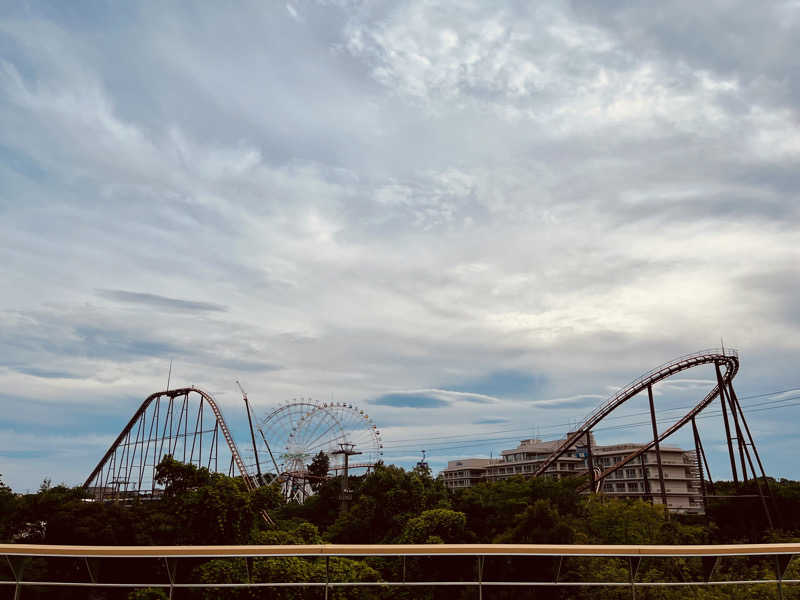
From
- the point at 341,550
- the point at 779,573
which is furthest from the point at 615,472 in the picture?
the point at 341,550

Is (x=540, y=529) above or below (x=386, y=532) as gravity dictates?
above

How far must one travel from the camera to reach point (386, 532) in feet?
119

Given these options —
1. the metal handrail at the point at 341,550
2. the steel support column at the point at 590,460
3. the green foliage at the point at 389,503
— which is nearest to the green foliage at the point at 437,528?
the green foliage at the point at 389,503

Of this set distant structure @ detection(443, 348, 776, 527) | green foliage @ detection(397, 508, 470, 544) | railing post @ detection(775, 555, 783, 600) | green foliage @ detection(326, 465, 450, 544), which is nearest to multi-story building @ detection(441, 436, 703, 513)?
distant structure @ detection(443, 348, 776, 527)

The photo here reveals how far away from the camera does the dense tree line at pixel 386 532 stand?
2284 centimetres

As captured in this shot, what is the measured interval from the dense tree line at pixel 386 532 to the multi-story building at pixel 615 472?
3859 centimetres

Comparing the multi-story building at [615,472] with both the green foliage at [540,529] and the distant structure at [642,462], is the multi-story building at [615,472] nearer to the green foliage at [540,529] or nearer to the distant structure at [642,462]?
the distant structure at [642,462]

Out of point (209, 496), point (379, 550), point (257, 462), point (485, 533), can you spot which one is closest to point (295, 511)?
point (257, 462)

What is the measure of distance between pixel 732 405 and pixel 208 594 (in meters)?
32.0

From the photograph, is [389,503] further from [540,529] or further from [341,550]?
[341,550]

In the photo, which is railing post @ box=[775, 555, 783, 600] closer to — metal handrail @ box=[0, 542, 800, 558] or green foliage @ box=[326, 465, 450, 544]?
metal handrail @ box=[0, 542, 800, 558]

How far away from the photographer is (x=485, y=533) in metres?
37.1

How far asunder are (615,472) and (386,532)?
208 feet

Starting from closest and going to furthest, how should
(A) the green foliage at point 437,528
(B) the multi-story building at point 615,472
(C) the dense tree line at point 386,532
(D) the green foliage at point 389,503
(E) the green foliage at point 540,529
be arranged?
(C) the dense tree line at point 386,532, (E) the green foliage at point 540,529, (A) the green foliage at point 437,528, (D) the green foliage at point 389,503, (B) the multi-story building at point 615,472
